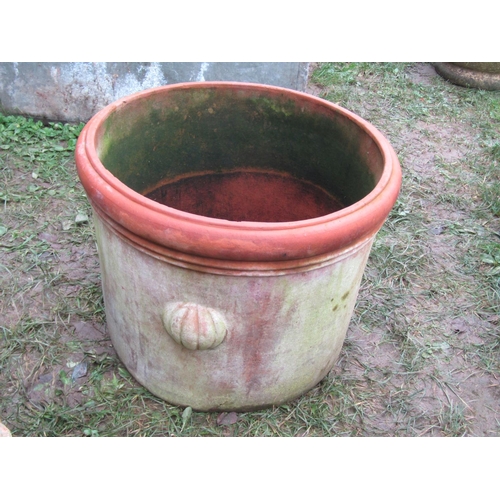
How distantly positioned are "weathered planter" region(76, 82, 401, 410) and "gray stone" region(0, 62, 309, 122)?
1.38 m

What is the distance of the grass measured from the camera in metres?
1.90

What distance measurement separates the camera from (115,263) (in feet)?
5.31

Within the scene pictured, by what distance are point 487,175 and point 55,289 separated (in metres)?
3.01

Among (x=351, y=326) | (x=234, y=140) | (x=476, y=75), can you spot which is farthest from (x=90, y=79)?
(x=476, y=75)

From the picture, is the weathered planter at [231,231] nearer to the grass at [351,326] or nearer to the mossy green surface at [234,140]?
the mossy green surface at [234,140]

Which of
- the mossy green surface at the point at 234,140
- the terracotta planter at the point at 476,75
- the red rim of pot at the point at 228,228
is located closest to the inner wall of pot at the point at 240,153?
the mossy green surface at the point at 234,140

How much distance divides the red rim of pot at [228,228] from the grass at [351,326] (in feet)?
2.67

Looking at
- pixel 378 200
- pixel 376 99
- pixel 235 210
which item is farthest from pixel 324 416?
pixel 376 99

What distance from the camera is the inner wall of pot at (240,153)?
6.53 feet

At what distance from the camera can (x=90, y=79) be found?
3414 millimetres

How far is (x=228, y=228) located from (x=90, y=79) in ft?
8.54

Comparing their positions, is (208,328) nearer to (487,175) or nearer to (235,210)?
(235,210)

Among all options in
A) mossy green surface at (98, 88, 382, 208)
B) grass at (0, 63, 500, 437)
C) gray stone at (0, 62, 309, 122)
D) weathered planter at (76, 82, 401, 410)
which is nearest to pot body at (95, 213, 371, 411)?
weathered planter at (76, 82, 401, 410)

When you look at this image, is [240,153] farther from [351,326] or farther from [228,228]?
[228,228]
